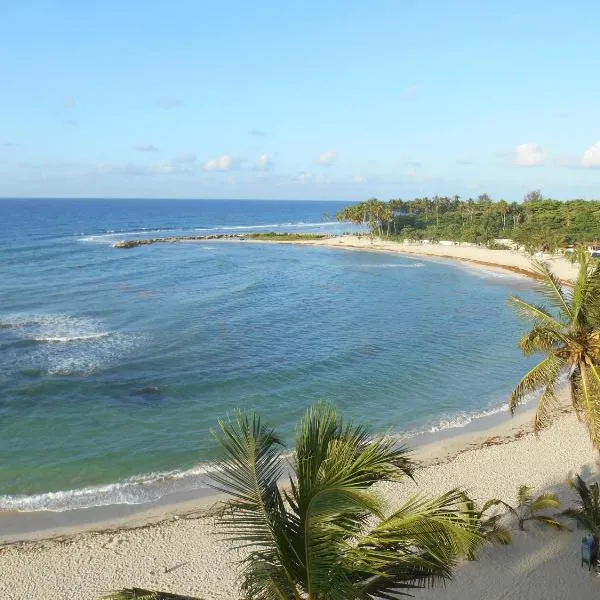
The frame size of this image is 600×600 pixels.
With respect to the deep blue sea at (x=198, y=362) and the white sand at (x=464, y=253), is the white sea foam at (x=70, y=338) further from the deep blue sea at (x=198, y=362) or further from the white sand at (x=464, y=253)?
the white sand at (x=464, y=253)

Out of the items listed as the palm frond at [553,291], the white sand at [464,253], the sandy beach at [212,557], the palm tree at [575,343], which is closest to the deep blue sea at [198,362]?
the sandy beach at [212,557]

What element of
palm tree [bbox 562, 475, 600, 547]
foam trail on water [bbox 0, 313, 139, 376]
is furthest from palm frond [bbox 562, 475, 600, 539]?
foam trail on water [bbox 0, 313, 139, 376]

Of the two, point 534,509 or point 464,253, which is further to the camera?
point 464,253

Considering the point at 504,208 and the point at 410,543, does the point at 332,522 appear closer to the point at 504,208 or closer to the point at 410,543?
the point at 410,543

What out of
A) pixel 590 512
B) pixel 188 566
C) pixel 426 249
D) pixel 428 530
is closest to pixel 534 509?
pixel 590 512

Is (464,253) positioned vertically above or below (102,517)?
above

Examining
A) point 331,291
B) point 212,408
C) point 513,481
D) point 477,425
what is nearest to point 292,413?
point 212,408

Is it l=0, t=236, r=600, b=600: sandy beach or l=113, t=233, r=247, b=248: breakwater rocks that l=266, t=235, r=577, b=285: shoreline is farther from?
l=0, t=236, r=600, b=600: sandy beach
